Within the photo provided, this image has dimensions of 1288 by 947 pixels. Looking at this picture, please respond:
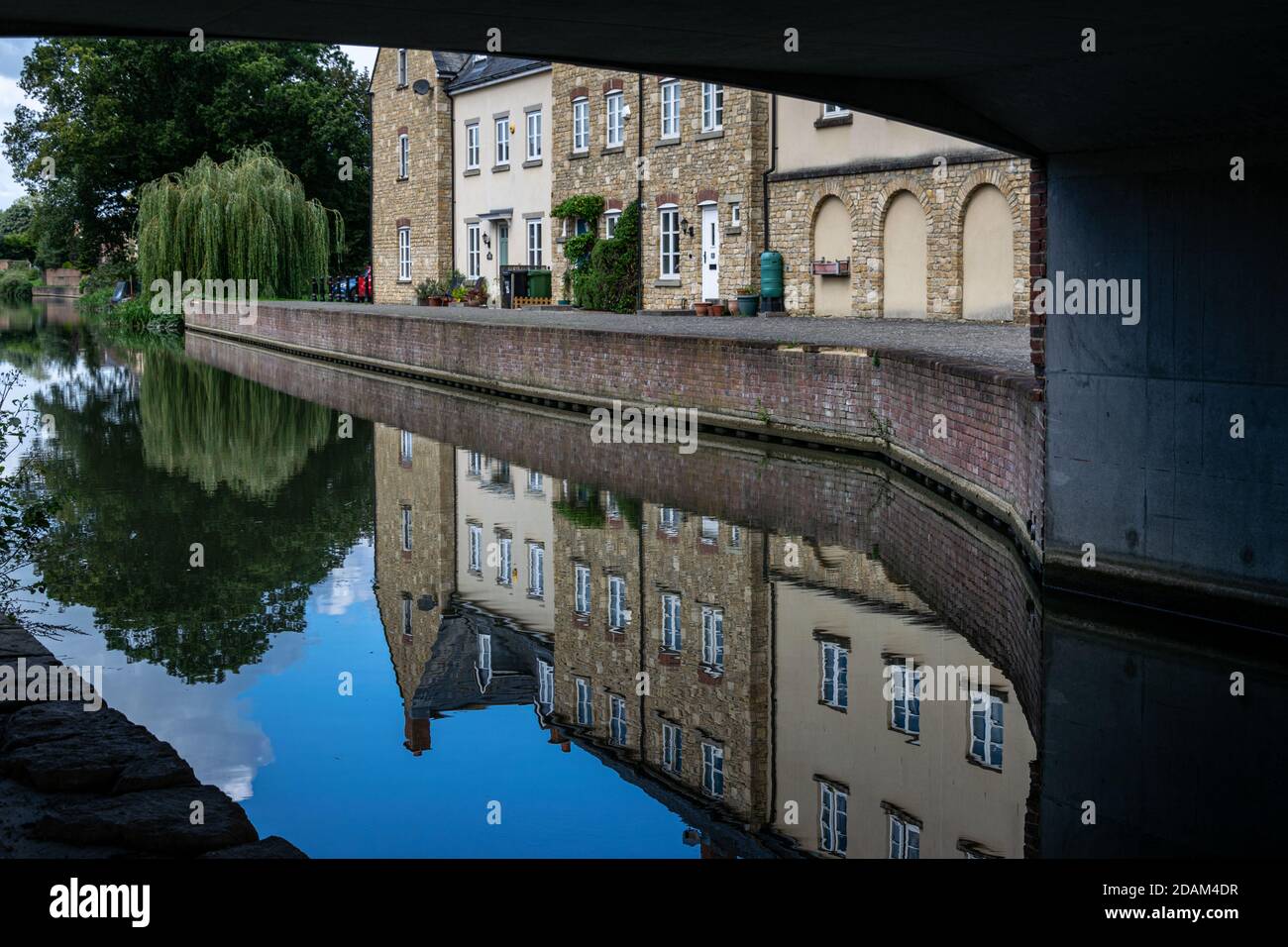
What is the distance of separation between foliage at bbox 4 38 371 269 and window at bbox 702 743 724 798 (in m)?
60.5

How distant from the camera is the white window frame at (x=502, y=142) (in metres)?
43.6

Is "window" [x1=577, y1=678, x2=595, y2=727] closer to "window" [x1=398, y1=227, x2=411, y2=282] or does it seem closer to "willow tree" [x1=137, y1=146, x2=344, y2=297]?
"willow tree" [x1=137, y1=146, x2=344, y2=297]

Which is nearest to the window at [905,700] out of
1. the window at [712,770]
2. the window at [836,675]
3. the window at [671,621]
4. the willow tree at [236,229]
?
the window at [836,675]

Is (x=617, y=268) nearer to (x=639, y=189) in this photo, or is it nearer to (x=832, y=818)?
(x=639, y=189)

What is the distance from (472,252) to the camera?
46.3m

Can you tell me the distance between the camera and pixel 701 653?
9523mm

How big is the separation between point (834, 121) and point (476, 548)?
59.2 feet

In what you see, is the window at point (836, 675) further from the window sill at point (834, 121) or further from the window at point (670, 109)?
the window at point (670, 109)

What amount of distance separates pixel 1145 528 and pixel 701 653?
300 cm

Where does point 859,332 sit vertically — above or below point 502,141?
below

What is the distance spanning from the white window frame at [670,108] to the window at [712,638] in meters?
25.0

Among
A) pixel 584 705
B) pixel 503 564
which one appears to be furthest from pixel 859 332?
pixel 584 705

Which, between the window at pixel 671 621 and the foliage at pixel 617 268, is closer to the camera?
the window at pixel 671 621

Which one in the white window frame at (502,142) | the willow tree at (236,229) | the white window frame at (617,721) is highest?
the white window frame at (502,142)
